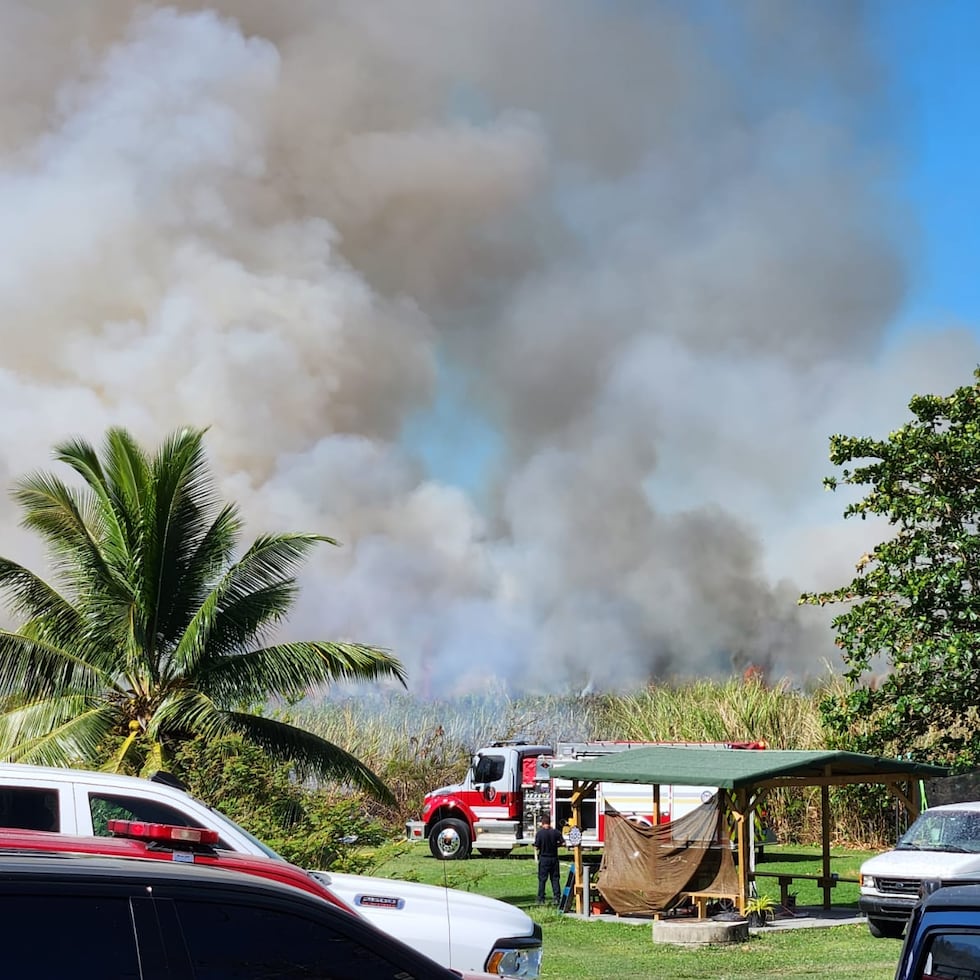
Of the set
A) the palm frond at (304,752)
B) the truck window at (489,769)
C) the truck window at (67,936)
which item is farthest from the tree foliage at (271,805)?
the truck window at (489,769)

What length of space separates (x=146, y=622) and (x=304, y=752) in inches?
124

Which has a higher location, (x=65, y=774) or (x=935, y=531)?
(x=935, y=531)

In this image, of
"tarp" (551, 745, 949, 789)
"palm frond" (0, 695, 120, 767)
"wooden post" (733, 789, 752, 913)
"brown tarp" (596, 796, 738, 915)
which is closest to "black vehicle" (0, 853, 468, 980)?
"palm frond" (0, 695, 120, 767)

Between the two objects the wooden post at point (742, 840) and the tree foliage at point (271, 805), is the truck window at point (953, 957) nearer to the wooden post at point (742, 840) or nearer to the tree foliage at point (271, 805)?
the tree foliage at point (271, 805)

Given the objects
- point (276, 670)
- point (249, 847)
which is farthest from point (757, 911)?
point (249, 847)

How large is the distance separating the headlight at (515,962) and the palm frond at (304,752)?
1279 cm

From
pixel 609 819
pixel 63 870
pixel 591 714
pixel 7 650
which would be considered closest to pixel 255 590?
pixel 7 650

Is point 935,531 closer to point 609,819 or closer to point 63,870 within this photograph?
point 609,819

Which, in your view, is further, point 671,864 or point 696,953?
point 671,864

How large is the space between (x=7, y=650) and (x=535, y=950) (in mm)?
13966

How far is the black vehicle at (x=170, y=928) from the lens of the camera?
10.2ft

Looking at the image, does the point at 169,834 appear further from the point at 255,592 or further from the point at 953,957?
the point at 255,592

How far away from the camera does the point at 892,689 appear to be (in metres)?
22.6

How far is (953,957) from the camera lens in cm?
405
